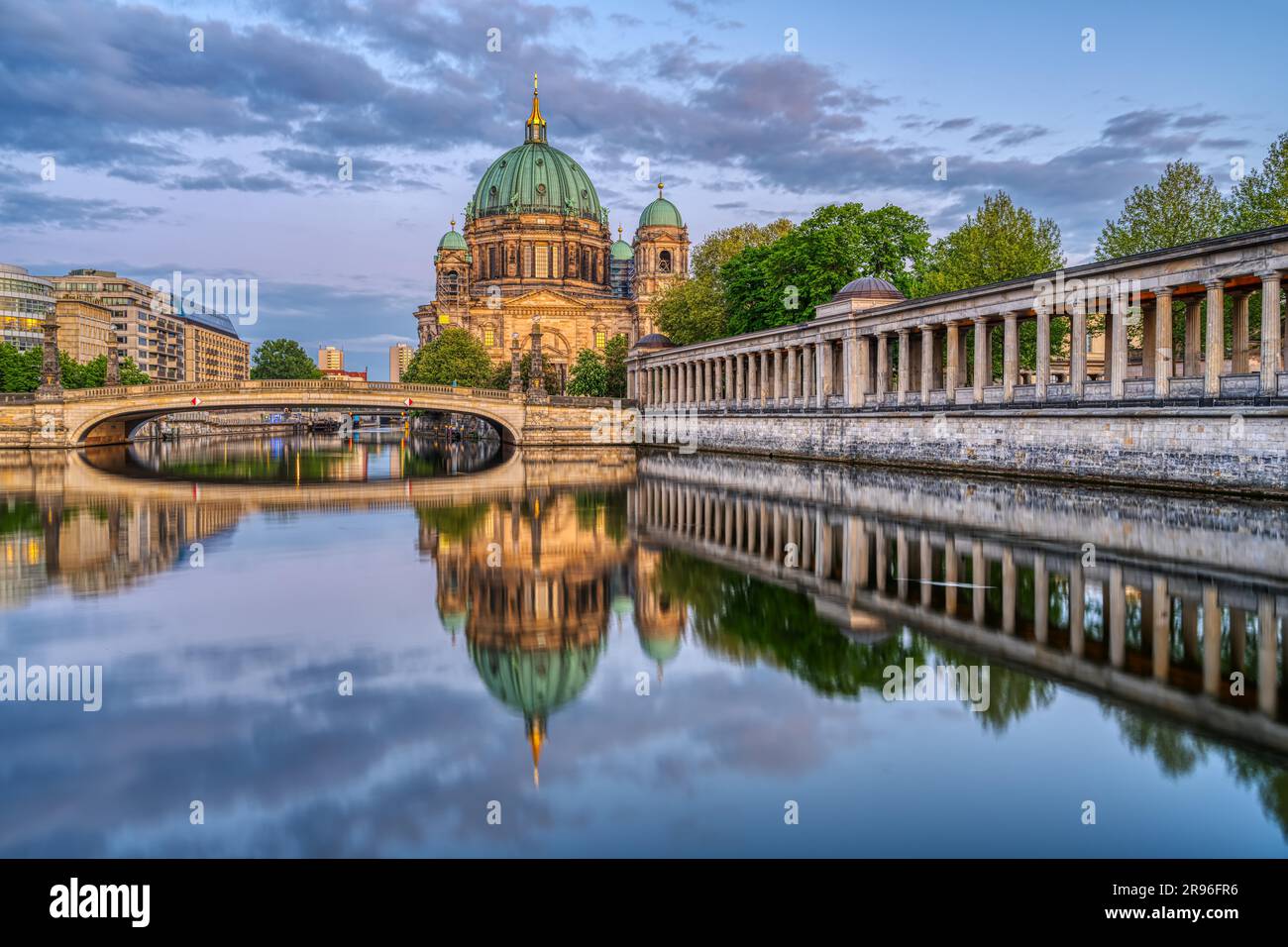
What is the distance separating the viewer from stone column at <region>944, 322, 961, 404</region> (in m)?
39.6

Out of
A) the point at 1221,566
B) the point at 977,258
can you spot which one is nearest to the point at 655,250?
the point at 977,258

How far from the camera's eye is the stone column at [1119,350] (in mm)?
31281

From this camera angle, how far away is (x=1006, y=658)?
35.6 feet

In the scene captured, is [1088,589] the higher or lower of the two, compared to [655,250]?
lower

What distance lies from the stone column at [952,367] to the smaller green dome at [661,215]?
283 feet

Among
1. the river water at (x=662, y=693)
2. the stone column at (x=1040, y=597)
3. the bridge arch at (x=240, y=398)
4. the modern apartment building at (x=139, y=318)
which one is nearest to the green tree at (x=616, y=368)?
the bridge arch at (x=240, y=398)

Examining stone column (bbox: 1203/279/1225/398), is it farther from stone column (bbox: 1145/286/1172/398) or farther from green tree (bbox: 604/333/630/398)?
green tree (bbox: 604/333/630/398)

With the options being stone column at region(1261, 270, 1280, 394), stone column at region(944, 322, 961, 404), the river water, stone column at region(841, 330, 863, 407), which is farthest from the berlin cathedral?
the river water

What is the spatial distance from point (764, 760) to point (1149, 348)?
109ft

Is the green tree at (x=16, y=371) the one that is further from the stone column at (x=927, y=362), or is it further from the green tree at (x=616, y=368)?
the stone column at (x=927, y=362)

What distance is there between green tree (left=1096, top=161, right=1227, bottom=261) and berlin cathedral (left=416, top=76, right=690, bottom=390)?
68984 millimetres

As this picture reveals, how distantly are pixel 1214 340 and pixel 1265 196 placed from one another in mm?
22391

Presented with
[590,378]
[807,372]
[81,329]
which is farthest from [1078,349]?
[81,329]
